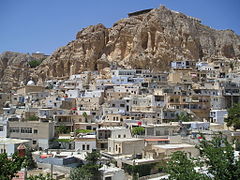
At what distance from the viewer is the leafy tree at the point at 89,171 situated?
20.7 metres

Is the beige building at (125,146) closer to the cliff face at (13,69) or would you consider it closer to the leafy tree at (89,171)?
the leafy tree at (89,171)

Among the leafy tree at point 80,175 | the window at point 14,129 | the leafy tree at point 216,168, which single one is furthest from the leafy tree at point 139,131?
the leafy tree at point 216,168

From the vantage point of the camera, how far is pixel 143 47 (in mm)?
70312

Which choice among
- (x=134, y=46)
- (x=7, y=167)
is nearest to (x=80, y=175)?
(x=7, y=167)

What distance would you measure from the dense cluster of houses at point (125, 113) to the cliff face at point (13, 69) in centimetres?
1635

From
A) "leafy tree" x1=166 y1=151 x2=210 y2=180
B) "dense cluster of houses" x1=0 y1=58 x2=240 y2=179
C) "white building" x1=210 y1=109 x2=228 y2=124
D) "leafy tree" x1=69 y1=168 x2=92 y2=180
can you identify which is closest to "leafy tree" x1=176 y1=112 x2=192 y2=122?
"dense cluster of houses" x1=0 y1=58 x2=240 y2=179

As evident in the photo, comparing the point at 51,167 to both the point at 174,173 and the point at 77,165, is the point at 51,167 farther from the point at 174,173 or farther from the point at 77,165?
the point at 174,173

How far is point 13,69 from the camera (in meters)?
→ 80.1

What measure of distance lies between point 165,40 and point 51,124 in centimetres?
4226

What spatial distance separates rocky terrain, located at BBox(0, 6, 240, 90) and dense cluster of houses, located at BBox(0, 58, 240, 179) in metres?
7.32

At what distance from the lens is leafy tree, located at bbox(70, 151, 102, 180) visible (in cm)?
2070

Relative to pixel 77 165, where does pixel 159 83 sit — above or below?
above

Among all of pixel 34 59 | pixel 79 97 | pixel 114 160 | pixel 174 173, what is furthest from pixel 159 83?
pixel 34 59

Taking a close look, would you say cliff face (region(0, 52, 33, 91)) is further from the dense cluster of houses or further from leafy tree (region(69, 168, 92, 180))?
leafy tree (region(69, 168, 92, 180))
